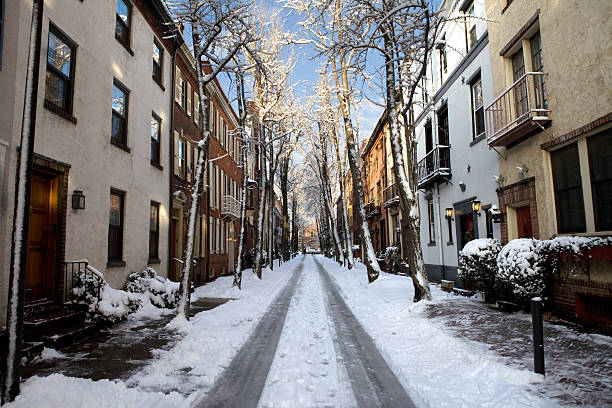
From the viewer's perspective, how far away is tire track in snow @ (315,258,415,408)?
4.13m

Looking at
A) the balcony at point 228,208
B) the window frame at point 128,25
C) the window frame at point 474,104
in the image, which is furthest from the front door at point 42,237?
the balcony at point 228,208

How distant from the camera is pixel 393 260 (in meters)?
22.6

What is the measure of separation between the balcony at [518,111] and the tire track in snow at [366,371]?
5846mm

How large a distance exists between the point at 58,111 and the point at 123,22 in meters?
4.65

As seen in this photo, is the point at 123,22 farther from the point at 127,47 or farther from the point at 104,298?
the point at 104,298

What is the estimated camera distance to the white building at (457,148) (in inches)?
486

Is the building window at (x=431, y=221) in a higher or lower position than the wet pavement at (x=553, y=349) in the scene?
higher

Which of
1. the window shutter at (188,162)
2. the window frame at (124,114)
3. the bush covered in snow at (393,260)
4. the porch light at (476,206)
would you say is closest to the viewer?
the window frame at (124,114)

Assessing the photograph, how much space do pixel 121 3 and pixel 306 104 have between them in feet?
53.2

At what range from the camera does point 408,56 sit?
10406 mm

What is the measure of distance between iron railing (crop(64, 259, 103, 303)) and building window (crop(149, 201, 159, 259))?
4471mm

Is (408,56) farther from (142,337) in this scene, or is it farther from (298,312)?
(142,337)

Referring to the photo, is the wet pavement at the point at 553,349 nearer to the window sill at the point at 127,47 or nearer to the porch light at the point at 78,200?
the porch light at the point at 78,200

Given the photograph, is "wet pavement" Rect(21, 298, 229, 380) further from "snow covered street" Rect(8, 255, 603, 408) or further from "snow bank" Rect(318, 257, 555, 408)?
"snow bank" Rect(318, 257, 555, 408)
